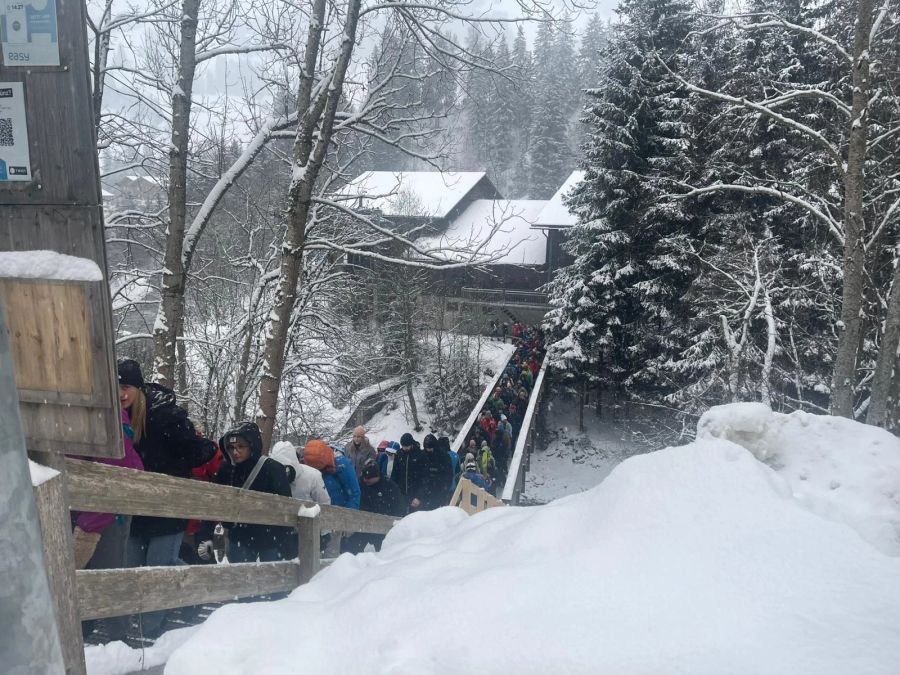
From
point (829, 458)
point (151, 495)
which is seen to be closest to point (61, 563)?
point (151, 495)

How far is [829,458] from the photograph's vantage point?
3.20 meters

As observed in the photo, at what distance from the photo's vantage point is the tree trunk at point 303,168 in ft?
20.2

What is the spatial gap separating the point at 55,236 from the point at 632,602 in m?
2.07

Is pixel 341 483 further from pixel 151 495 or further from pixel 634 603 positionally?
pixel 634 603

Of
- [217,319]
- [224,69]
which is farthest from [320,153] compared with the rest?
[217,319]

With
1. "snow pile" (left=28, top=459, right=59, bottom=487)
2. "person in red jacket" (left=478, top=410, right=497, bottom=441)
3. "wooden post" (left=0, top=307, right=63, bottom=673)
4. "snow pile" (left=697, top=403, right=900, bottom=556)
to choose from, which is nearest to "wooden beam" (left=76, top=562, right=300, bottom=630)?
"snow pile" (left=28, top=459, right=59, bottom=487)

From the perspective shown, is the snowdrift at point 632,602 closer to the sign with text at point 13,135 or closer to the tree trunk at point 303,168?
the sign with text at point 13,135

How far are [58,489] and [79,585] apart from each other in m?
0.55

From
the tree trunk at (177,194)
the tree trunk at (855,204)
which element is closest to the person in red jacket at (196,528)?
the tree trunk at (177,194)

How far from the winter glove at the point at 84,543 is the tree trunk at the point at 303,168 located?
378cm

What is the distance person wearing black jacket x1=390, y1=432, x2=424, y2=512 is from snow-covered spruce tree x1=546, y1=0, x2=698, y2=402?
12.9 meters

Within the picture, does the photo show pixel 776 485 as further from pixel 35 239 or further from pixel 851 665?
pixel 35 239

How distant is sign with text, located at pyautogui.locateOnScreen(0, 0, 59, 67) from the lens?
5.34ft

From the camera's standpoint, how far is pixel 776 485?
250cm
